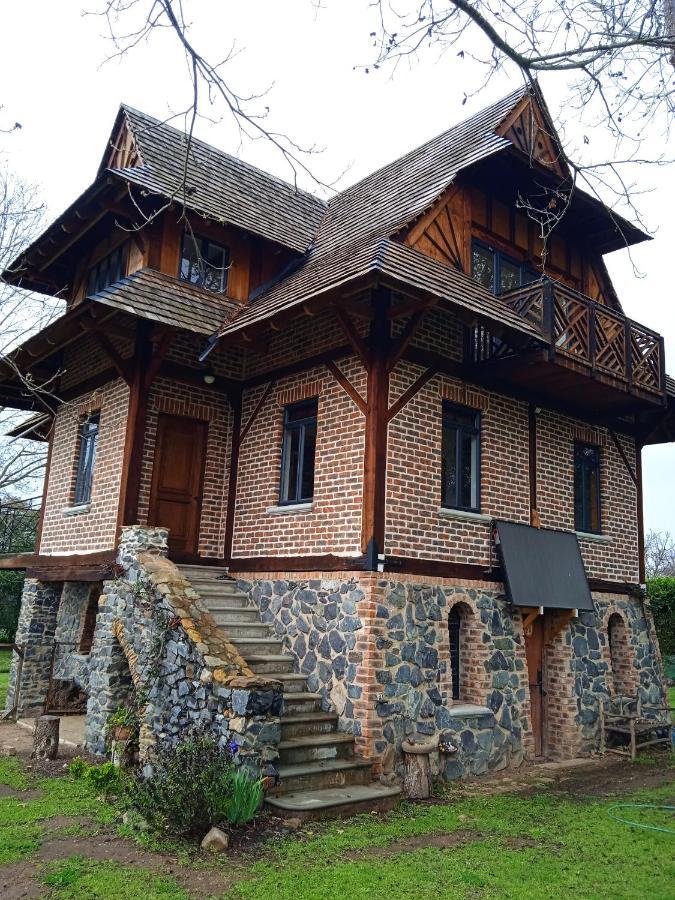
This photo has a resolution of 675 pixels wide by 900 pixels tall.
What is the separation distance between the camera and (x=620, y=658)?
1334cm

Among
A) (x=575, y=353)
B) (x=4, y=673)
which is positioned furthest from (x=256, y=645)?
(x=4, y=673)

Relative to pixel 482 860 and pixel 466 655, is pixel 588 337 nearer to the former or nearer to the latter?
pixel 466 655

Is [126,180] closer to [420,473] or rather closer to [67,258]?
[67,258]

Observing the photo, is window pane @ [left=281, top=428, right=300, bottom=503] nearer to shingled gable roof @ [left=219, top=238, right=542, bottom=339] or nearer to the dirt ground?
shingled gable roof @ [left=219, top=238, right=542, bottom=339]

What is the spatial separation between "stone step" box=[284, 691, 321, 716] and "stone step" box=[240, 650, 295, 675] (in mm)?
551

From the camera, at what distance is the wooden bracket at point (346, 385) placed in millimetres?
9828

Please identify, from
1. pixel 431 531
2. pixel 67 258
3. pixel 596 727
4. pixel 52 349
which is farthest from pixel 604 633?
pixel 67 258

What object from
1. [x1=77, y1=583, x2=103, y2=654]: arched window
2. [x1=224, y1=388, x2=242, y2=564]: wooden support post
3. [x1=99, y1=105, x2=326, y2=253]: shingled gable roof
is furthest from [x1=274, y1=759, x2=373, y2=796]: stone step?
[x1=99, y1=105, x2=326, y2=253]: shingled gable roof

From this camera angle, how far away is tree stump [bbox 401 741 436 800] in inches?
338

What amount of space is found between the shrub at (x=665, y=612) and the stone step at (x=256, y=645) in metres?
13.3

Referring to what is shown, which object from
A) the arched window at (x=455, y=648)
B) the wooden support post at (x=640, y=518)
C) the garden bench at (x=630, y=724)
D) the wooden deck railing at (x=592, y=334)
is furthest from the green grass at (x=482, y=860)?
the wooden support post at (x=640, y=518)

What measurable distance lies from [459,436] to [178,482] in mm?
4411

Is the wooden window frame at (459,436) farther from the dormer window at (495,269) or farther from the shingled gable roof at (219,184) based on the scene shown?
the shingled gable roof at (219,184)

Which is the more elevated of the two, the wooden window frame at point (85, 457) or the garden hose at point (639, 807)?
the wooden window frame at point (85, 457)
